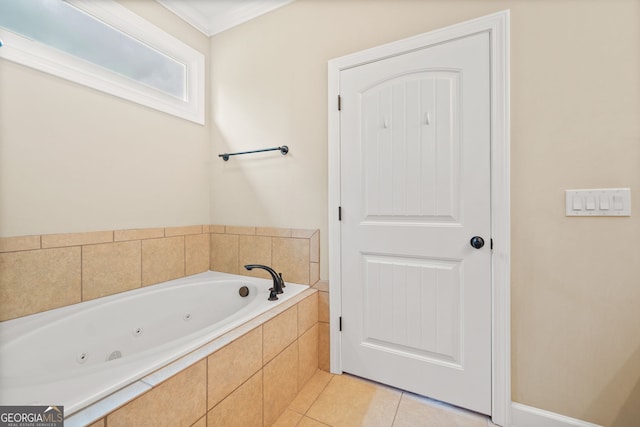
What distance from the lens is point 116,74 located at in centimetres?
161

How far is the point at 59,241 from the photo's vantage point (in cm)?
136

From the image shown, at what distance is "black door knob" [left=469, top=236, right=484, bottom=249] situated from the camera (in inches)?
50.4

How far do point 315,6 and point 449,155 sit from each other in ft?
4.44

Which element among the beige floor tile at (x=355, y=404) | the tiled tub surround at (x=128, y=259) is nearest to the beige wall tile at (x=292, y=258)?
the tiled tub surround at (x=128, y=259)

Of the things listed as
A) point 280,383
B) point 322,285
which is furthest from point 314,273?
point 280,383

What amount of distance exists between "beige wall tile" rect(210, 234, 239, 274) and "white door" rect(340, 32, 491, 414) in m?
0.94

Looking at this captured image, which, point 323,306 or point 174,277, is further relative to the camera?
point 174,277

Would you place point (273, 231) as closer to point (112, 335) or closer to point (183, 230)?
point (183, 230)

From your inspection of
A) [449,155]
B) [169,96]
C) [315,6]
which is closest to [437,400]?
[449,155]

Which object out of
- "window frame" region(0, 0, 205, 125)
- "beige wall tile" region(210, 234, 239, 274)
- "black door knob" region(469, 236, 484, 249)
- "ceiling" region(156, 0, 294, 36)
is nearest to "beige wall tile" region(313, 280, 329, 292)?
"beige wall tile" region(210, 234, 239, 274)

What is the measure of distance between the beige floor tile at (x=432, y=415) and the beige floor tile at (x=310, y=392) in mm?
439

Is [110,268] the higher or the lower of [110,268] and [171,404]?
the higher

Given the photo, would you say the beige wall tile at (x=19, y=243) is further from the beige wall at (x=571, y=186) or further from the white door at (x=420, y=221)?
the beige wall at (x=571, y=186)

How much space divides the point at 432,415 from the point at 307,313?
2.69 ft
